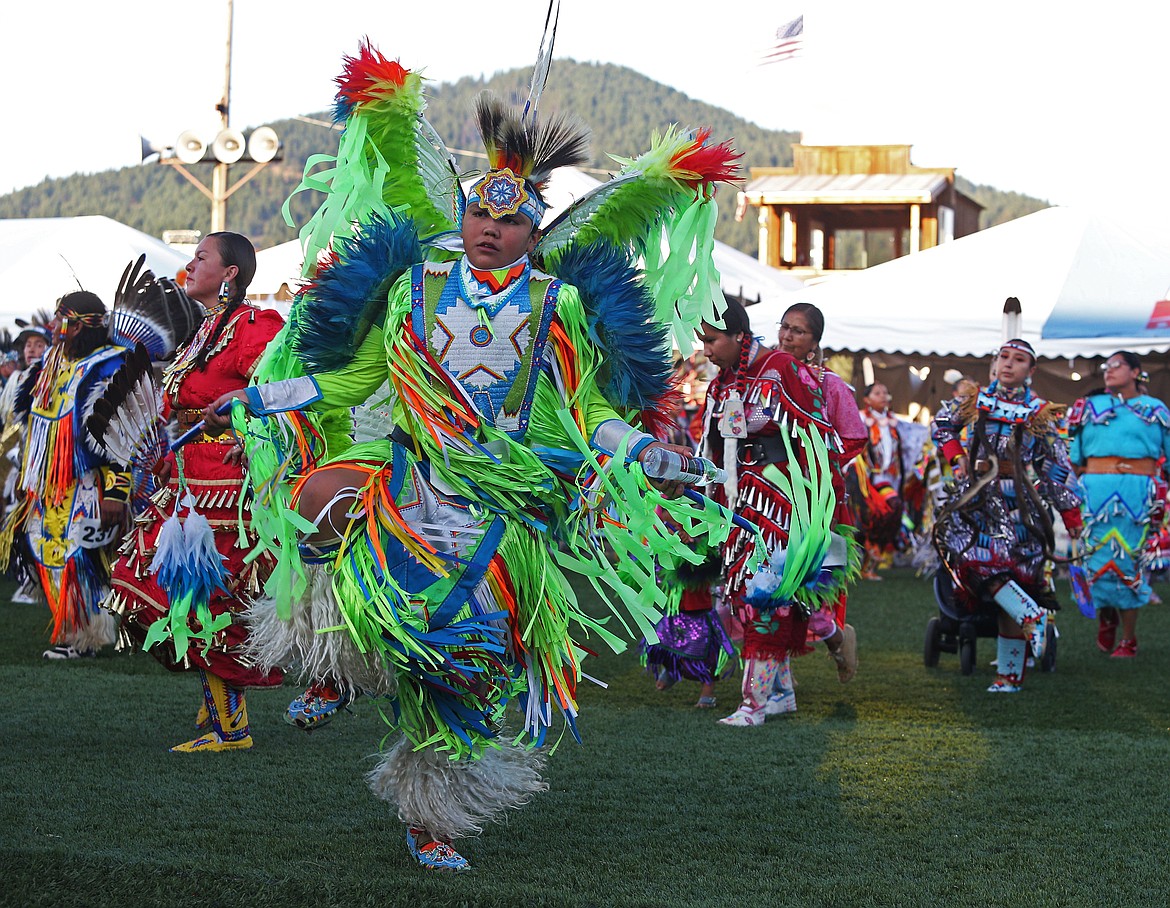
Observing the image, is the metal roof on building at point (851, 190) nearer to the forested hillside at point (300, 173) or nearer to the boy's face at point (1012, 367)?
the forested hillside at point (300, 173)

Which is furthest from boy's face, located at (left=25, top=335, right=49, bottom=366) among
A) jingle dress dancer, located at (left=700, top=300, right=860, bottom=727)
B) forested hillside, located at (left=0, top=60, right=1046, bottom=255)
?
forested hillside, located at (left=0, top=60, right=1046, bottom=255)

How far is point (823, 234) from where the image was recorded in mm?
38062

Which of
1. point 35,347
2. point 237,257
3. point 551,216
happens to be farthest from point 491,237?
point 551,216

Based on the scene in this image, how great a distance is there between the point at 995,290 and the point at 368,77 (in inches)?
425

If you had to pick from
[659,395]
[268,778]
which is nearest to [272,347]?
[659,395]

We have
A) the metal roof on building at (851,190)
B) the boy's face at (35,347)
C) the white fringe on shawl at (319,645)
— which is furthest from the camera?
the metal roof on building at (851,190)

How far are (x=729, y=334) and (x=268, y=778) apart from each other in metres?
2.59

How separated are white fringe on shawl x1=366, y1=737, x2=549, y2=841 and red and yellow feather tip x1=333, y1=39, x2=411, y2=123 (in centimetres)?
169

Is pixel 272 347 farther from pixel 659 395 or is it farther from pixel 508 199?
pixel 659 395

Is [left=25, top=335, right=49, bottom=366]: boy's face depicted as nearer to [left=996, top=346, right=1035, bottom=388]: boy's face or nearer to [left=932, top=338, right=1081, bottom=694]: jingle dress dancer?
[left=932, top=338, right=1081, bottom=694]: jingle dress dancer

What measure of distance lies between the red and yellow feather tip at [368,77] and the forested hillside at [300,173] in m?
40.4

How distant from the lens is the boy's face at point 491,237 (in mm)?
3715

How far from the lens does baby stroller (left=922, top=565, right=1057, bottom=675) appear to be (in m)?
7.23

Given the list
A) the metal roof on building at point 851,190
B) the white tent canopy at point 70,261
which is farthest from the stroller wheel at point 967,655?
the metal roof on building at point 851,190
